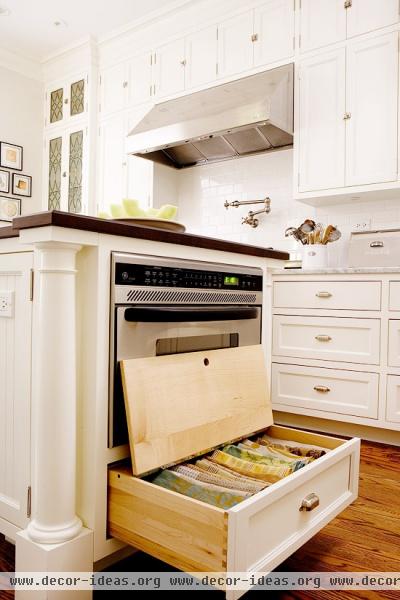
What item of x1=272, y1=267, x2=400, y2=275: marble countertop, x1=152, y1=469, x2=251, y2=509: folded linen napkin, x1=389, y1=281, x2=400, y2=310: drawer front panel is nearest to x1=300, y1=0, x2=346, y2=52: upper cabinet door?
x1=272, y1=267, x2=400, y2=275: marble countertop

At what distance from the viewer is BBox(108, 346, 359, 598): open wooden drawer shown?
0.93 metres

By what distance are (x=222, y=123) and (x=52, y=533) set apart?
2838 millimetres

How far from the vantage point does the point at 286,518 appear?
1.07m

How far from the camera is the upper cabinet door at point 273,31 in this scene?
325 centimetres

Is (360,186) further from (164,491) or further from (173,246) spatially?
(164,491)

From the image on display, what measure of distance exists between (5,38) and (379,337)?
4.28 meters

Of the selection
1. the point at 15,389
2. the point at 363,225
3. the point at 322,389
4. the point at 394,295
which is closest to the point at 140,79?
the point at 363,225

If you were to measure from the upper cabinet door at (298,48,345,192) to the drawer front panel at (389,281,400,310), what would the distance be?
88cm

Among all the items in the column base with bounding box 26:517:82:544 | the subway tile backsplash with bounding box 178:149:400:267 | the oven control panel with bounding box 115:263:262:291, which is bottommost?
the column base with bounding box 26:517:82:544

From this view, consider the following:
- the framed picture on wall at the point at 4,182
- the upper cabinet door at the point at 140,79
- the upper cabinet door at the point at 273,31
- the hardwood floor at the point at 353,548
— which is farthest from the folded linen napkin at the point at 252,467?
the framed picture on wall at the point at 4,182

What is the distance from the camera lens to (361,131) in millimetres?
2910

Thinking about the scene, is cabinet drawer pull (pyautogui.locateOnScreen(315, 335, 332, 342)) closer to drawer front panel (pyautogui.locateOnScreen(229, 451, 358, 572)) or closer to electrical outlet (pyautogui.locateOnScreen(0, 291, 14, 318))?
drawer front panel (pyautogui.locateOnScreen(229, 451, 358, 572))

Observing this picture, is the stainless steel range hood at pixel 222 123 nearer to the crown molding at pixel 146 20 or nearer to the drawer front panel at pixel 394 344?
the crown molding at pixel 146 20

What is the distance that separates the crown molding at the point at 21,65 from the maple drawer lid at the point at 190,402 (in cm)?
447
